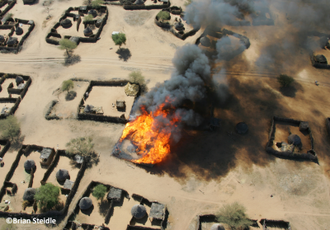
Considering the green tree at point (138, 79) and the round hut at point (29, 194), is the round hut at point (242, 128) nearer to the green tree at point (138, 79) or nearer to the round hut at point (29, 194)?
the green tree at point (138, 79)

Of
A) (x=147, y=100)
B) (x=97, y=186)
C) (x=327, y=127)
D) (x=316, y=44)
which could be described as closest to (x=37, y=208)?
(x=97, y=186)

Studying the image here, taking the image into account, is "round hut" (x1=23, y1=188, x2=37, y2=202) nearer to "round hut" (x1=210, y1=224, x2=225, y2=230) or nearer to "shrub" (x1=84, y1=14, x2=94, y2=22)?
"round hut" (x1=210, y1=224, x2=225, y2=230)

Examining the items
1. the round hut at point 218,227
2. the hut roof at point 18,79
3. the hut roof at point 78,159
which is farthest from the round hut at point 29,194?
the hut roof at point 18,79

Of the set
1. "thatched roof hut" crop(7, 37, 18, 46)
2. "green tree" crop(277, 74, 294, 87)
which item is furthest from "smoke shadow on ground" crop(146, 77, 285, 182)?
"thatched roof hut" crop(7, 37, 18, 46)

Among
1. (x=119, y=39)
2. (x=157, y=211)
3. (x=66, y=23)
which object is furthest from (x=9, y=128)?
(x=66, y=23)

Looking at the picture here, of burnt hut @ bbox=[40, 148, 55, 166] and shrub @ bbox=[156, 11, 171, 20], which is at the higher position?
→ shrub @ bbox=[156, 11, 171, 20]
